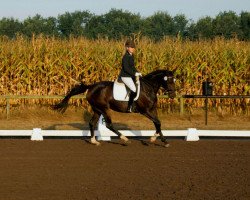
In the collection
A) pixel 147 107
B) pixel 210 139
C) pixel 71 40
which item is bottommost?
pixel 210 139

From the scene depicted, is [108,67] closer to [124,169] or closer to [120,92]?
[120,92]

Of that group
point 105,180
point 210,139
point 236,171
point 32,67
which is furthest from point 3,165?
point 32,67

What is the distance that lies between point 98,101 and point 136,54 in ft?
31.4

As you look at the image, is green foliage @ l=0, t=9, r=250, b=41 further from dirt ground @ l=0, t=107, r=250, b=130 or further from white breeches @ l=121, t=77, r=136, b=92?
white breeches @ l=121, t=77, r=136, b=92

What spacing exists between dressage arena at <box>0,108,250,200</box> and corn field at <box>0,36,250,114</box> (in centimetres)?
720

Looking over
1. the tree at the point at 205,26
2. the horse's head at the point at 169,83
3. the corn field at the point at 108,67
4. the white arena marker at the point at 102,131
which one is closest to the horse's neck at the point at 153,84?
the horse's head at the point at 169,83

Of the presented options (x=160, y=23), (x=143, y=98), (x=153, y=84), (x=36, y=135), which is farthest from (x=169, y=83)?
(x=160, y=23)

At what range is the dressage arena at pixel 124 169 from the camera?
28.0ft

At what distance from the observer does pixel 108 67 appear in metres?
24.1

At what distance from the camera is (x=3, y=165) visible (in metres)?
11.4

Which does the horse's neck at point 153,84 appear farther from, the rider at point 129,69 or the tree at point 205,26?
the tree at point 205,26

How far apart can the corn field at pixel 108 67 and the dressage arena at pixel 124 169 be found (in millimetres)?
7196

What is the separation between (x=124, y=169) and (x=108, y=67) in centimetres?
1341

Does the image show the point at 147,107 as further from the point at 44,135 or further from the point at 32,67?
the point at 32,67
